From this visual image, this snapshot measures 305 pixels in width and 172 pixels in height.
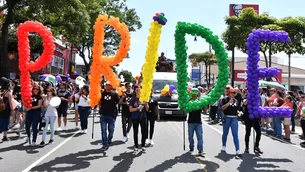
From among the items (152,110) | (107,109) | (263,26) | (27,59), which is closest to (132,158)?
(107,109)

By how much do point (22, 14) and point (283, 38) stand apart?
23.6 m

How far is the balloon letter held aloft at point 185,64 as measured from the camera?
914cm

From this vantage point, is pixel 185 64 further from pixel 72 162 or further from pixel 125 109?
pixel 72 162

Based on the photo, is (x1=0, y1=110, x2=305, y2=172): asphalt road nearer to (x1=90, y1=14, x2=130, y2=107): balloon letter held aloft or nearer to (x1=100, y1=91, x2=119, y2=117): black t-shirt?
(x1=100, y1=91, x2=119, y2=117): black t-shirt

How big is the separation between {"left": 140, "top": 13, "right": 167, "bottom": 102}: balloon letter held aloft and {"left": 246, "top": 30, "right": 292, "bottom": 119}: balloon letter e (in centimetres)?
235

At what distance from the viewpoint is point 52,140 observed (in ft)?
35.5

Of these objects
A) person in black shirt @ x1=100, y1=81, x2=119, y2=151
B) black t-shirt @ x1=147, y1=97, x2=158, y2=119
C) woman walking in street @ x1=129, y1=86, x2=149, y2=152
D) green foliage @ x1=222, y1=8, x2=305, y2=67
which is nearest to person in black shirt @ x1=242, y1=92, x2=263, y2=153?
black t-shirt @ x1=147, y1=97, x2=158, y2=119

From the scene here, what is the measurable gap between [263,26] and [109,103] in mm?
17040

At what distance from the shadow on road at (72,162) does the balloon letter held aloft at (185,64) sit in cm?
256

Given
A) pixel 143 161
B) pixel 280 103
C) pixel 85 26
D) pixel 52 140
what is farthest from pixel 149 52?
pixel 85 26

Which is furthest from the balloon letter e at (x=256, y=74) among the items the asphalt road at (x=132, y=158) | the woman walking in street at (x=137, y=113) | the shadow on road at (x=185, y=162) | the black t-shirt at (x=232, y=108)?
the woman walking in street at (x=137, y=113)

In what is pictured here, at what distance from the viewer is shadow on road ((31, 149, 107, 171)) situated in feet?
25.3

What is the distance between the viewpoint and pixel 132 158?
8859 mm

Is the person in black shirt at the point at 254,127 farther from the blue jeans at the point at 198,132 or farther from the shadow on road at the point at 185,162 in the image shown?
the shadow on road at the point at 185,162
